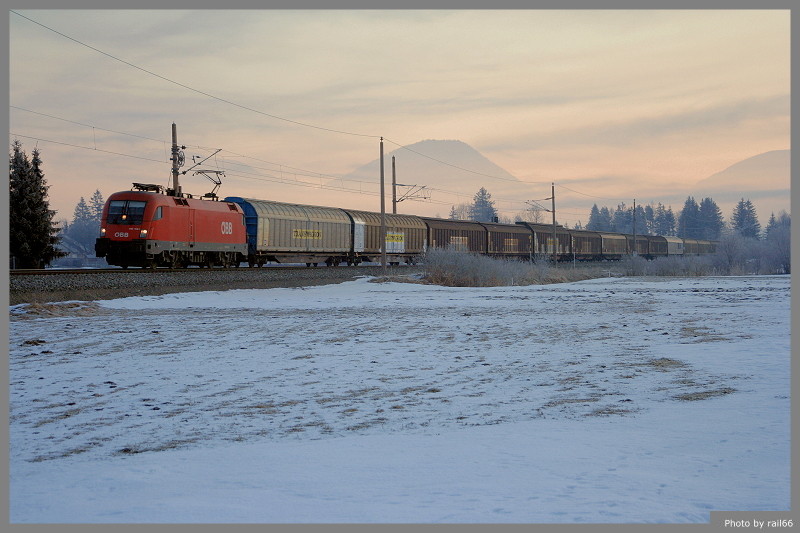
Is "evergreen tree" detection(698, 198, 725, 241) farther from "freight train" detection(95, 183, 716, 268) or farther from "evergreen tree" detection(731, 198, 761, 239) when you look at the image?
"freight train" detection(95, 183, 716, 268)

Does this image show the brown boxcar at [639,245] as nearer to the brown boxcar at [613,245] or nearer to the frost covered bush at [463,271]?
the brown boxcar at [613,245]

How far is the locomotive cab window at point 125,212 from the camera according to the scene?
2959cm

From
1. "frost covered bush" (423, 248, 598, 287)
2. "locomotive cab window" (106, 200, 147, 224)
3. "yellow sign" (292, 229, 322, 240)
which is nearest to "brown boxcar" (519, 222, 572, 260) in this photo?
"frost covered bush" (423, 248, 598, 287)

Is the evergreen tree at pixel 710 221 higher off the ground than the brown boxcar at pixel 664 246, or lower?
higher

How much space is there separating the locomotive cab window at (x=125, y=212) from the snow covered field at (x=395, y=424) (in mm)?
13893

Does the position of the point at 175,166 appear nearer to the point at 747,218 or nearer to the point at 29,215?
the point at 29,215

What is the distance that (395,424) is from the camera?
24.6 feet

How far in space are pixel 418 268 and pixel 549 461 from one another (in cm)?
4006

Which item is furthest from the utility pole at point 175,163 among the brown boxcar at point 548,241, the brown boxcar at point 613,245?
the brown boxcar at point 613,245

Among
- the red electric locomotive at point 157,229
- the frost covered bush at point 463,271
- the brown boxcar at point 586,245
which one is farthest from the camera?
the brown boxcar at point 586,245

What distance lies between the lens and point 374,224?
4981 centimetres

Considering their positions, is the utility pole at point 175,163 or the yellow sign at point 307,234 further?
the yellow sign at point 307,234

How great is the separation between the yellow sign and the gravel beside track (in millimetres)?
5017
